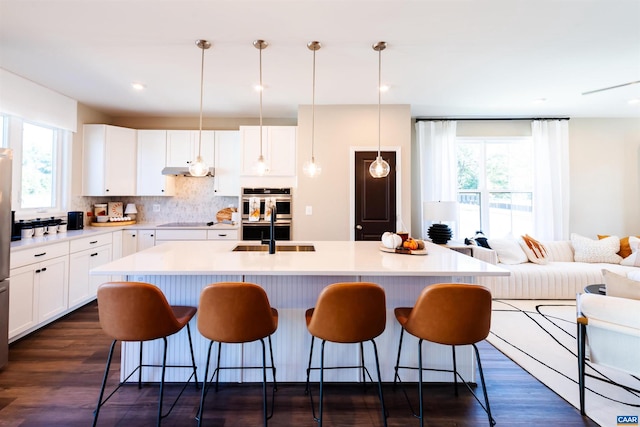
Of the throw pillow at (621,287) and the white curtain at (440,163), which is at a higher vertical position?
the white curtain at (440,163)

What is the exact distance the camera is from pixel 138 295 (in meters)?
1.62

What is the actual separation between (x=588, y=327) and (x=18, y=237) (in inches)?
196

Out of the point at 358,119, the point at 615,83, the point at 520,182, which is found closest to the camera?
the point at 615,83

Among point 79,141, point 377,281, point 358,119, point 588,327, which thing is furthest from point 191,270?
point 79,141

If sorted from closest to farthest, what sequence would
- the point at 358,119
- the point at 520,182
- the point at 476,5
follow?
the point at 476,5, the point at 358,119, the point at 520,182

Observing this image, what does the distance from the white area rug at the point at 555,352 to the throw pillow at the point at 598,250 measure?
0.85 meters

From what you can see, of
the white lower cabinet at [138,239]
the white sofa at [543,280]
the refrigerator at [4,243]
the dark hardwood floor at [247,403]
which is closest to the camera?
the dark hardwood floor at [247,403]

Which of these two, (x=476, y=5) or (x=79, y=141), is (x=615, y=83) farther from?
(x=79, y=141)

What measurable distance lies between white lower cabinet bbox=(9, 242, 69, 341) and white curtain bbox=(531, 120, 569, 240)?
651cm

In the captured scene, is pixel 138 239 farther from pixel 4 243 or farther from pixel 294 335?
pixel 294 335

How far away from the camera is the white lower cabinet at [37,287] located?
268 cm

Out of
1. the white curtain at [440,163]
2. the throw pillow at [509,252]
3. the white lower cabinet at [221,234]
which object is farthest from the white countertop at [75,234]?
the throw pillow at [509,252]

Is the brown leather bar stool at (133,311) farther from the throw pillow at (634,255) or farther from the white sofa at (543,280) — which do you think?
the throw pillow at (634,255)

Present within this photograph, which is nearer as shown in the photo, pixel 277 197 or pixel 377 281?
pixel 377 281
